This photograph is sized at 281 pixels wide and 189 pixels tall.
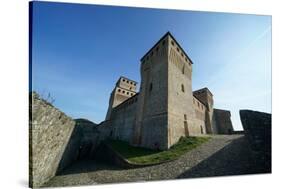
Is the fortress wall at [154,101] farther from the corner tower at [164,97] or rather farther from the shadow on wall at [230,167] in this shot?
the shadow on wall at [230,167]

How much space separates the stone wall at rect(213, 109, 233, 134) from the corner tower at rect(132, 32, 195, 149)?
1013cm

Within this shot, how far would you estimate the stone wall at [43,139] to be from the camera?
3348mm

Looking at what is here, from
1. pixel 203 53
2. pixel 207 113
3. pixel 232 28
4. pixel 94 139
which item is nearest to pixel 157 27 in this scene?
pixel 203 53

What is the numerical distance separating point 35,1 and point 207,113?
54.3ft

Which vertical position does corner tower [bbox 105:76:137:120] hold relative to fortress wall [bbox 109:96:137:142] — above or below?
above

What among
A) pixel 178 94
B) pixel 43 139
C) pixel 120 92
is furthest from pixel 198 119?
pixel 43 139

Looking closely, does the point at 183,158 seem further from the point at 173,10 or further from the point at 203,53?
the point at 173,10

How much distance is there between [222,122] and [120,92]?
13069mm

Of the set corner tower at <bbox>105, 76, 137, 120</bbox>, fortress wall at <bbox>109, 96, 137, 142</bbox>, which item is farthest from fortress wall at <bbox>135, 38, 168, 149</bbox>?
corner tower at <bbox>105, 76, 137, 120</bbox>

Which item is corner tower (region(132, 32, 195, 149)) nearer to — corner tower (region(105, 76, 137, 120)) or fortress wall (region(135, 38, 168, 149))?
fortress wall (region(135, 38, 168, 149))

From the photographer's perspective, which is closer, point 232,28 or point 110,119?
point 232,28

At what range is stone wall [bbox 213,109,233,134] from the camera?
18530 mm

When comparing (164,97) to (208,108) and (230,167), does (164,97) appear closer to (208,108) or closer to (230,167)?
(230,167)

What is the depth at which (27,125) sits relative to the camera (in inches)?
135
